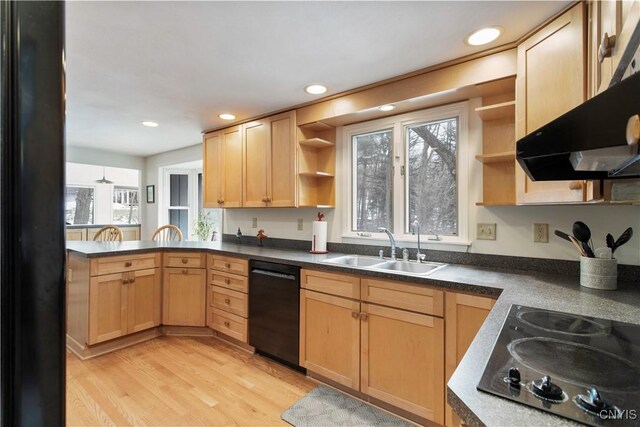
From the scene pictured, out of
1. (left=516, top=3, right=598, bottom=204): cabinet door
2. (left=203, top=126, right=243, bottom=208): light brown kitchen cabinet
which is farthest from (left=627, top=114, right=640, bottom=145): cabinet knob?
(left=203, top=126, right=243, bottom=208): light brown kitchen cabinet

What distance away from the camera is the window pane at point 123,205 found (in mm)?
6262

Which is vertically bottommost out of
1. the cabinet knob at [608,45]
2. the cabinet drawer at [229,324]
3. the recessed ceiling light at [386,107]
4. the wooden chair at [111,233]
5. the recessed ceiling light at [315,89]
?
the cabinet drawer at [229,324]

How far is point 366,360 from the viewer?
1.98 meters

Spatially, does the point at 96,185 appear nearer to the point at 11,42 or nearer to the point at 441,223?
the point at 441,223

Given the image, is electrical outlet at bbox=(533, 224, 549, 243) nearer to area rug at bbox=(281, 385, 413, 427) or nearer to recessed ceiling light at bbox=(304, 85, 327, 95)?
area rug at bbox=(281, 385, 413, 427)

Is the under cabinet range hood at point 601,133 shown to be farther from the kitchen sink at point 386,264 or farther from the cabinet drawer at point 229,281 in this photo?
the cabinet drawer at point 229,281

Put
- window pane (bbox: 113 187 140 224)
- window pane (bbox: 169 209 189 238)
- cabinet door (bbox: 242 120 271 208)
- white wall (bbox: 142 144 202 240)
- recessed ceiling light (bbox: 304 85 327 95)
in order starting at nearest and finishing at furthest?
recessed ceiling light (bbox: 304 85 327 95), cabinet door (bbox: 242 120 271 208), white wall (bbox: 142 144 202 240), window pane (bbox: 169 209 189 238), window pane (bbox: 113 187 140 224)

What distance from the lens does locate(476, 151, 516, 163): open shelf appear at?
1.82 metres

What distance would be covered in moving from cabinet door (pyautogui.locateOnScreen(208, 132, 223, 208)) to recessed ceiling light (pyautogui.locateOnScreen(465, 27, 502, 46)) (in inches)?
103

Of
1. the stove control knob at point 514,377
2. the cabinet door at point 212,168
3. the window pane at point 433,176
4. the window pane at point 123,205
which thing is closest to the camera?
the stove control knob at point 514,377

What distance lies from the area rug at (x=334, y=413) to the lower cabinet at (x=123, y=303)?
1773mm

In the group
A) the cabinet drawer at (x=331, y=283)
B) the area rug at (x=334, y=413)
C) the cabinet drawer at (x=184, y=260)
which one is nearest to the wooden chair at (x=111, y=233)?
the cabinet drawer at (x=184, y=260)

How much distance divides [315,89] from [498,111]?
1.28 metres

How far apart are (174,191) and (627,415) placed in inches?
222
